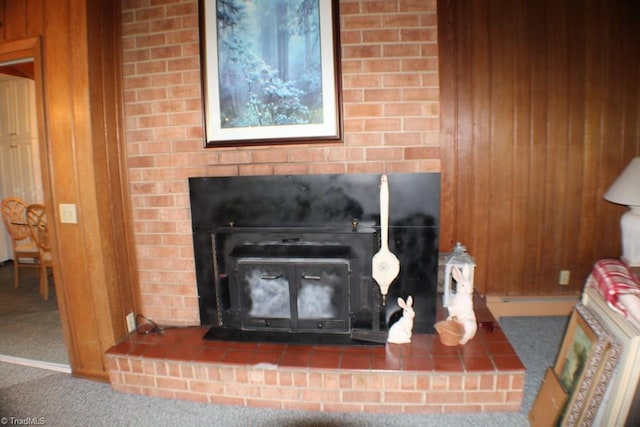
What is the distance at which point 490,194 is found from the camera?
238cm

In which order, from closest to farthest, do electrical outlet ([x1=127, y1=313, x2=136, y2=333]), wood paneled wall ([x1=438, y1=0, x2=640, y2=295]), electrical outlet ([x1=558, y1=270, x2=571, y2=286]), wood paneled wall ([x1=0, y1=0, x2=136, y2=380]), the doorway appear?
1. wood paneled wall ([x1=0, y1=0, x2=136, y2=380])
2. electrical outlet ([x1=127, y1=313, x2=136, y2=333])
3. the doorway
4. wood paneled wall ([x1=438, y1=0, x2=640, y2=295])
5. electrical outlet ([x1=558, y1=270, x2=571, y2=286])

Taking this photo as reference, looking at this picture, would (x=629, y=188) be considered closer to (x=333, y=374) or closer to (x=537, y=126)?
Result: (x=537, y=126)

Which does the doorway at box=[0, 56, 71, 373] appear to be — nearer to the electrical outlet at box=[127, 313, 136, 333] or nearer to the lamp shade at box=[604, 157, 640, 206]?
the electrical outlet at box=[127, 313, 136, 333]

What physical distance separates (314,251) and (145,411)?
1167 millimetres

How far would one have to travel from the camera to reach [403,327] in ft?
5.66

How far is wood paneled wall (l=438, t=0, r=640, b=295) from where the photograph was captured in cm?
226

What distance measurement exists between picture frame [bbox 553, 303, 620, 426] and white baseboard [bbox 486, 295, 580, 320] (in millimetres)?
967

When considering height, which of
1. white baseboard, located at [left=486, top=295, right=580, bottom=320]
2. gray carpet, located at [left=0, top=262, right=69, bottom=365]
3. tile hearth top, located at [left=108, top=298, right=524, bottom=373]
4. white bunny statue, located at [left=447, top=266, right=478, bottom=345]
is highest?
white bunny statue, located at [left=447, top=266, right=478, bottom=345]

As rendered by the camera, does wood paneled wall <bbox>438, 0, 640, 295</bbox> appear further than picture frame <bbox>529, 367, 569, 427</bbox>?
Yes

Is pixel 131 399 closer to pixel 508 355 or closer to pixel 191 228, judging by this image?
pixel 191 228

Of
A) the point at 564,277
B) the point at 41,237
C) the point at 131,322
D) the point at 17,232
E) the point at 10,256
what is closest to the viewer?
the point at 131,322

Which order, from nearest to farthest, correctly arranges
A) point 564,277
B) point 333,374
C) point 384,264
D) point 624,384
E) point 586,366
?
1. point 624,384
2. point 586,366
3. point 333,374
4. point 384,264
5. point 564,277

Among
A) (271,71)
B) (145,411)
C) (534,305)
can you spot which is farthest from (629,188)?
(145,411)

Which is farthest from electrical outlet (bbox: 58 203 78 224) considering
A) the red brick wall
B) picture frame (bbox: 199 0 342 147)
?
picture frame (bbox: 199 0 342 147)
